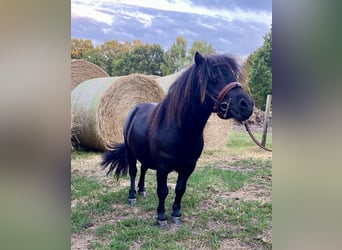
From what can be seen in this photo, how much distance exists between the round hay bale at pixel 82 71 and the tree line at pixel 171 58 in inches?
0.9

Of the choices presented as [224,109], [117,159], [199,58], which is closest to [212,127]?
[224,109]

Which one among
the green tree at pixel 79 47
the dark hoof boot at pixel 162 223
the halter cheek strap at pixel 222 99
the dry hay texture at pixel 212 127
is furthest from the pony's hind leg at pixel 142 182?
the green tree at pixel 79 47

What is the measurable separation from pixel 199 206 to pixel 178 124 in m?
0.31

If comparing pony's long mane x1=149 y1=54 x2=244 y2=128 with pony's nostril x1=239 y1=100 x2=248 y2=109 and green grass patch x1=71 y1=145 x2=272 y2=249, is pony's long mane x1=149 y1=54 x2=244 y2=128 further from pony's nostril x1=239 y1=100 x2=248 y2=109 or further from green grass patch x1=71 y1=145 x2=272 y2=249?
green grass patch x1=71 y1=145 x2=272 y2=249

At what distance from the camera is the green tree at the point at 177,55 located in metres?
1.16

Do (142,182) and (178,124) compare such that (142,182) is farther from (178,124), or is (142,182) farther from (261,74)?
(261,74)

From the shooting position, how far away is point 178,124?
3.91 ft

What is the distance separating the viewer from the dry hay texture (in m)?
1.18

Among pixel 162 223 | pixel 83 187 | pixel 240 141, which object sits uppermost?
pixel 240 141

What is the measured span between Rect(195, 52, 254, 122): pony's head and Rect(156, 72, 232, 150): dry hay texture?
2.0 inches

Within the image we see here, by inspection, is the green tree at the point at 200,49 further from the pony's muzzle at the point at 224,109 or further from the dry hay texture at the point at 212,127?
the pony's muzzle at the point at 224,109

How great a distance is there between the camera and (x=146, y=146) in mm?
1227

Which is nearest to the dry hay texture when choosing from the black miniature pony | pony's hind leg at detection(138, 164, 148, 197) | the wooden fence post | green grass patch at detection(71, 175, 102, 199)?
the black miniature pony
